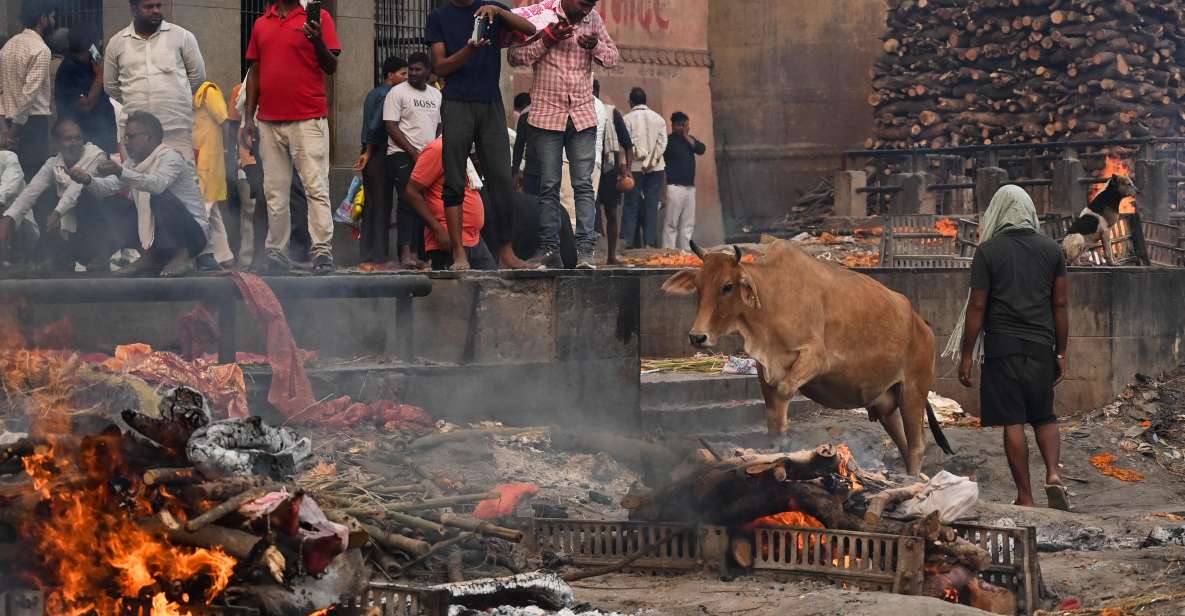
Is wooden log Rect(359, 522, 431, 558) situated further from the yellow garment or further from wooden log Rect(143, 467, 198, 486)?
the yellow garment

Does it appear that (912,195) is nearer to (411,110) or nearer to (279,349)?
(411,110)

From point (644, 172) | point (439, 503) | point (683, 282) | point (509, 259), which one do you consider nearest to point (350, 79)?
point (644, 172)

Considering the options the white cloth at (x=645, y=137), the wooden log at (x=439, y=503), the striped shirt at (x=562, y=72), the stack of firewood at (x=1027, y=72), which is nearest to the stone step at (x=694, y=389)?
the striped shirt at (x=562, y=72)

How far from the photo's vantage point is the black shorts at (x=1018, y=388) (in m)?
11.0

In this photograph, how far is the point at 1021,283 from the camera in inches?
432

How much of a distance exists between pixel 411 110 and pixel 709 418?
3.32 metres

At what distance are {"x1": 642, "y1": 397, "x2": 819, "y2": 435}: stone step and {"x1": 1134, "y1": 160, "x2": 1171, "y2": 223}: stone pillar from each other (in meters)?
9.33

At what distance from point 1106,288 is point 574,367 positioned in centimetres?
611

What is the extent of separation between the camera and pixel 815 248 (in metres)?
22.4

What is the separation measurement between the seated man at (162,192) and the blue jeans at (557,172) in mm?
2228

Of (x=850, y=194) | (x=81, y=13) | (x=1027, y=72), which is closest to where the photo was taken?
(x=81, y=13)

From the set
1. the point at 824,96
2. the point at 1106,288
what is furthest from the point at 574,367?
the point at 824,96

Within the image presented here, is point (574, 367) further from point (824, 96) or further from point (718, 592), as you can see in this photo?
point (824, 96)

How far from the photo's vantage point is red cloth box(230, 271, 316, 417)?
10039mm
